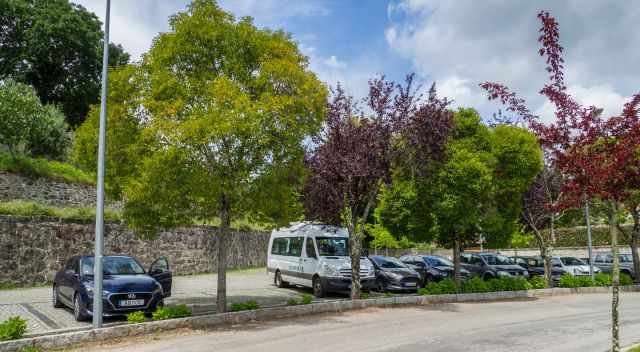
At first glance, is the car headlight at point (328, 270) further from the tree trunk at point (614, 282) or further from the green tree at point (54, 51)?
the green tree at point (54, 51)

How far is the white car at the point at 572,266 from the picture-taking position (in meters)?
25.6

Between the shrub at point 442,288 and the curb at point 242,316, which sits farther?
the shrub at point 442,288

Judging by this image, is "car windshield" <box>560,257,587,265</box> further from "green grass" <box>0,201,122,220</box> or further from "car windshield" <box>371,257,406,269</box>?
"green grass" <box>0,201,122,220</box>

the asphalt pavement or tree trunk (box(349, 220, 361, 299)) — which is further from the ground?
tree trunk (box(349, 220, 361, 299))

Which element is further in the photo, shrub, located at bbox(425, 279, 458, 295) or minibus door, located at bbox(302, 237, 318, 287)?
minibus door, located at bbox(302, 237, 318, 287)

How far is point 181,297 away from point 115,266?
4033 mm

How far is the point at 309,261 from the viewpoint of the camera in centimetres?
1786

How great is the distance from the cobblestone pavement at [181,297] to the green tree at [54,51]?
84.1 ft

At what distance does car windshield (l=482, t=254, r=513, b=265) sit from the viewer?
991 inches

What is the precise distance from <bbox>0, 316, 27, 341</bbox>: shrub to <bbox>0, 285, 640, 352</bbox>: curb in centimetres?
24

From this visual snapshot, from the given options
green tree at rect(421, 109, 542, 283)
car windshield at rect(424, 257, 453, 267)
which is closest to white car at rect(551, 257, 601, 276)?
car windshield at rect(424, 257, 453, 267)

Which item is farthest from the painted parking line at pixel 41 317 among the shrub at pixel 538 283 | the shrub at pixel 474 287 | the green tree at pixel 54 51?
the green tree at pixel 54 51

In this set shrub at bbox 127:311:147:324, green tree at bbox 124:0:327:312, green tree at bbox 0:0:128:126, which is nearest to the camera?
shrub at bbox 127:311:147:324

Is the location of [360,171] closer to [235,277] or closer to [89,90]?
[235,277]
